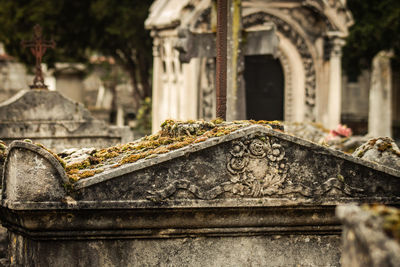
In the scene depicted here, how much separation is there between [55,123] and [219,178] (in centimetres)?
509

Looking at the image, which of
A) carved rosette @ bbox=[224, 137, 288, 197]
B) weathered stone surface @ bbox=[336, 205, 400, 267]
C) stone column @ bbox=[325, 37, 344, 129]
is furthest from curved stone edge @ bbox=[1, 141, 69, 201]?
stone column @ bbox=[325, 37, 344, 129]

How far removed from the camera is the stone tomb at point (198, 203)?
4.63m

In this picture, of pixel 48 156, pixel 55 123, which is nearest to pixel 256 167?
pixel 48 156

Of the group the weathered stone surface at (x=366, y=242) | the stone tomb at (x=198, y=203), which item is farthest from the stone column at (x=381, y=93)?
the weathered stone surface at (x=366, y=242)

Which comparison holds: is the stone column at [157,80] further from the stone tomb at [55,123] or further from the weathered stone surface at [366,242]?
the weathered stone surface at [366,242]

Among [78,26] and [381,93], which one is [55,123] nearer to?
[381,93]

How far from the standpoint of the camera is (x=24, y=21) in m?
21.6

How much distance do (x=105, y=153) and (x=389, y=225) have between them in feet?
9.73

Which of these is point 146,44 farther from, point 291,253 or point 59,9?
point 291,253

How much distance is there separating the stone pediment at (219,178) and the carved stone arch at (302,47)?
30.4 feet

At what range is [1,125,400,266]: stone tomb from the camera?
15.2 ft

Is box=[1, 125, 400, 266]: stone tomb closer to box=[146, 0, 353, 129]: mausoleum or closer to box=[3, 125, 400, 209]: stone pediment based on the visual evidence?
box=[3, 125, 400, 209]: stone pediment

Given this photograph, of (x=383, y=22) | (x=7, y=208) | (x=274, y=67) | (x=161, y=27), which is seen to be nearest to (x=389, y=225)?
(x=7, y=208)

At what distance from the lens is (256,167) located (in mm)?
4852
